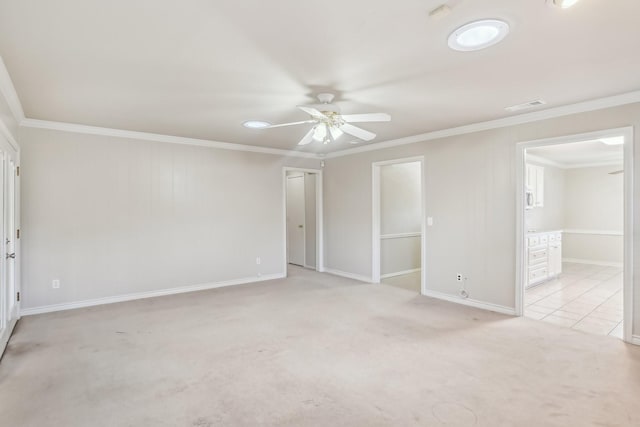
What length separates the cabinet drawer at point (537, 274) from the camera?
17.5ft

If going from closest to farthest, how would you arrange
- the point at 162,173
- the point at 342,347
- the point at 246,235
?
1. the point at 342,347
2. the point at 162,173
3. the point at 246,235

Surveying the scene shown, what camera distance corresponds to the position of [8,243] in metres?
3.32

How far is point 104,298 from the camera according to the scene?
450 cm

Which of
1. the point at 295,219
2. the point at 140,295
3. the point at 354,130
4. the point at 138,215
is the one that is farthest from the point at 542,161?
the point at 140,295

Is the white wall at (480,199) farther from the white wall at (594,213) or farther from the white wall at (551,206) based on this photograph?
the white wall at (594,213)

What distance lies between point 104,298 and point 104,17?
3.85 m

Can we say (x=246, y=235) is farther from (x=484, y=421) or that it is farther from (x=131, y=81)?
(x=484, y=421)

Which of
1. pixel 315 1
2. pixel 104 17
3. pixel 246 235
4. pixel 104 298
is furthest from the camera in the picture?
pixel 246 235

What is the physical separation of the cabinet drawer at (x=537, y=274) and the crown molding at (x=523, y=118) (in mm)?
2626

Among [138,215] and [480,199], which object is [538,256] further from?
[138,215]

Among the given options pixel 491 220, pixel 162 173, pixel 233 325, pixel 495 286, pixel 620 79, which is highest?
pixel 620 79

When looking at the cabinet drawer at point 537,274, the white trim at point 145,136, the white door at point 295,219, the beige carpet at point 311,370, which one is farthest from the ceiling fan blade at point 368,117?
the white door at point 295,219

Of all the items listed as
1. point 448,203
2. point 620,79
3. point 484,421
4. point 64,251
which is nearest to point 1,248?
point 64,251

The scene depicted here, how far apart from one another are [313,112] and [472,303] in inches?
130
